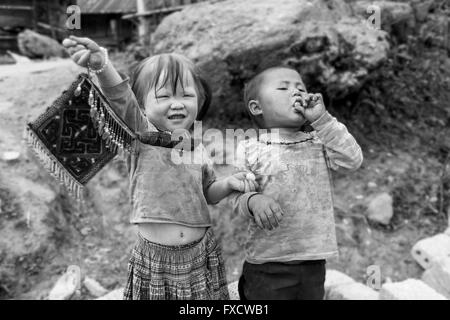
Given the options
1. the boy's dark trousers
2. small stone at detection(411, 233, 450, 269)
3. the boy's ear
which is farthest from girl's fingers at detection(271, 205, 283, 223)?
small stone at detection(411, 233, 450, 269)

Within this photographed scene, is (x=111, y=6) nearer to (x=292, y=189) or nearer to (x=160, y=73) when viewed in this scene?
(x=160, y=73)

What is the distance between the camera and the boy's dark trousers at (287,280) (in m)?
1.85

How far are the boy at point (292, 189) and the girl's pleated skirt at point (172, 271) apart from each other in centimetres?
25

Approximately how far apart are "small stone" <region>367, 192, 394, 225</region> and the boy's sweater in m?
2.07

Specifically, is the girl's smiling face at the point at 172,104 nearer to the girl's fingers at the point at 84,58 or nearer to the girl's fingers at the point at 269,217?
the girl's fingers at the point at 84,58

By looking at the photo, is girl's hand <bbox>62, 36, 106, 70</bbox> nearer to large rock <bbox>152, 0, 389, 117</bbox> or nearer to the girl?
the girl

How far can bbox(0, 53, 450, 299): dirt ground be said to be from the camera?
3.36m

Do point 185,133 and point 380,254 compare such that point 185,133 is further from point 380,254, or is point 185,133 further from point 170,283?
point 380,254

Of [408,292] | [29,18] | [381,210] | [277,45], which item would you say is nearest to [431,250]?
[381,210]

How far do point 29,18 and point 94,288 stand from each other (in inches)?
418

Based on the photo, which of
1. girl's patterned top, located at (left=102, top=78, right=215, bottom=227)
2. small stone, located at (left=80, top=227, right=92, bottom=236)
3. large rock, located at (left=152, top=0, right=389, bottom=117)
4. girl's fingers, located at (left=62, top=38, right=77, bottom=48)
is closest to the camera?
girl's fingers, located at (left=62, top=38, right=77, bottom=48)
